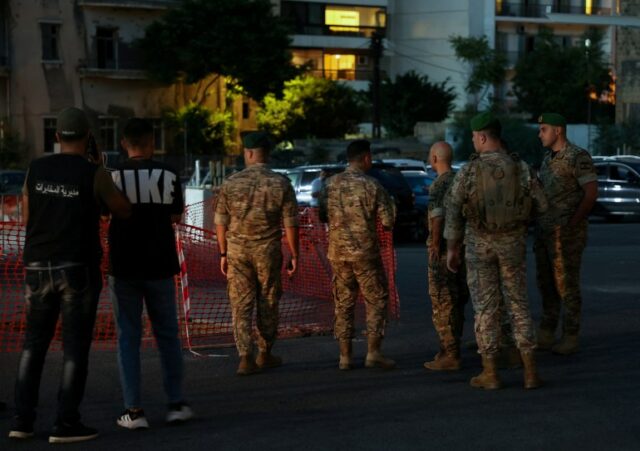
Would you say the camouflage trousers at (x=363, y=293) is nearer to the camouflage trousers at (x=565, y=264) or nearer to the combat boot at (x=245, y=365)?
the combat boot at (x=245, y=365)

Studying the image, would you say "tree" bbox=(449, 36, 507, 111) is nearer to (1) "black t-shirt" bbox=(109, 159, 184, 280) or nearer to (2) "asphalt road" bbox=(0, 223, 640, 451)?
(2) "asphalt road" bbox=(0, 223, 640, 451)

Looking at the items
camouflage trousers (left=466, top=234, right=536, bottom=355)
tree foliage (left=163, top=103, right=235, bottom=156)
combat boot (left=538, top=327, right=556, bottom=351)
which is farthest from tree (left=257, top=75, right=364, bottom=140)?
camouflage trousers (left=466, top=234, right=536, bottom=355)

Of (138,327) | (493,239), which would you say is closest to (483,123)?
(493,239)

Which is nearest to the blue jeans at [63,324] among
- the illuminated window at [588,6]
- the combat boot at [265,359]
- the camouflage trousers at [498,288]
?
the combat boot at [265,359]

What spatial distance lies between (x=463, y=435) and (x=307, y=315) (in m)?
5.76

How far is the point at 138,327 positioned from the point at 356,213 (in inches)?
103

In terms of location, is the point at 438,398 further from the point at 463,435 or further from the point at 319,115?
the point at 319,115

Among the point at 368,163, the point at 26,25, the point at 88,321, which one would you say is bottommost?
the point at 88,321

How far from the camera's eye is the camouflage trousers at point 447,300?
973cm

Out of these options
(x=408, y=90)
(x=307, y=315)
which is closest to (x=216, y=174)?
(x=307, y=315)

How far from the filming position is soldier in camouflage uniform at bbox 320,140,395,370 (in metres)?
9.74

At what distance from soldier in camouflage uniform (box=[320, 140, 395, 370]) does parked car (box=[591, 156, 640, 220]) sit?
21333 millimetres

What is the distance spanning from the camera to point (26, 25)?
49.2m

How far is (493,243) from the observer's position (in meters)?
8.80
